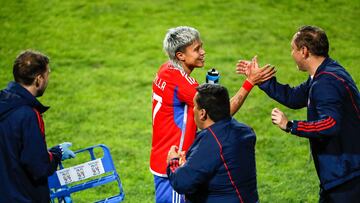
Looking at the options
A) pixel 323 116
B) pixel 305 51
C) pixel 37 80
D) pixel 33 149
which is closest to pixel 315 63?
pixel 305 51

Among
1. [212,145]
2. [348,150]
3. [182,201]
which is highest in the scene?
[212,145]

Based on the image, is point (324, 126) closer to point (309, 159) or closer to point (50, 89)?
point (309, 159)

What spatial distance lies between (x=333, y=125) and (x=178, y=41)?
1.63 meters

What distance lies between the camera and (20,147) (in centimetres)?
514

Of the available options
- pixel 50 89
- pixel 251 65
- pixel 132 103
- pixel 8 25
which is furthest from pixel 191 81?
pixel 8 25

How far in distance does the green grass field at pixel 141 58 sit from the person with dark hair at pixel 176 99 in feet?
8.71

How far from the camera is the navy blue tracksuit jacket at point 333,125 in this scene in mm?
5340

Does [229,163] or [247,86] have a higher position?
[247,86]

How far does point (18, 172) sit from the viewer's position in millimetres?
5191

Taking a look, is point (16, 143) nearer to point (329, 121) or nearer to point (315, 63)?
point (329, 121)

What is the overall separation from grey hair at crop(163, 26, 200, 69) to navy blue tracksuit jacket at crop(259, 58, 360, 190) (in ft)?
3.90

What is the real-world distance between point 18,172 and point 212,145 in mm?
1538

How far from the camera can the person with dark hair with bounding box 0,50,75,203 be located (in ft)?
16.8

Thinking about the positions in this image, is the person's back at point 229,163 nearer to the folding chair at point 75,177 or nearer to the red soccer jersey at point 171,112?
the red soccer jersey at point 171,112
